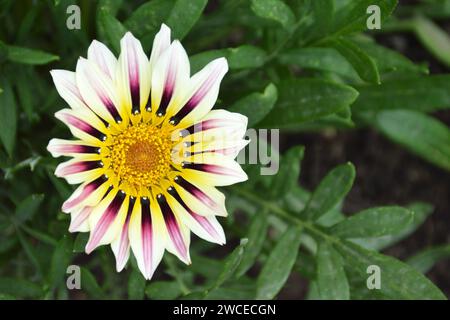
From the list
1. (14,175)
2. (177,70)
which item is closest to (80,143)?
(177,70)

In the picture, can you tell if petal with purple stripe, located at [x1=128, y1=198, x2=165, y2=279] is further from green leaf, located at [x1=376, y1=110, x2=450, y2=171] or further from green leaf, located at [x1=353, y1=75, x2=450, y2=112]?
green leaf, located at [x1=376, y1=110, x2=450, y2=171]

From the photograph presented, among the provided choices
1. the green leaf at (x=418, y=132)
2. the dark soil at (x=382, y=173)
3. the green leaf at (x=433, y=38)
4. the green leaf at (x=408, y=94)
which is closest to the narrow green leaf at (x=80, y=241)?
the green leaf at (x=408, y=94)

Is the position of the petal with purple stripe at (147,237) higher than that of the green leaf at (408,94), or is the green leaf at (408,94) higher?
the green leaf at (408,94)

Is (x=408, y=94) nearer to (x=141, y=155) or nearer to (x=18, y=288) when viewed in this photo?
(x=141, y=155)

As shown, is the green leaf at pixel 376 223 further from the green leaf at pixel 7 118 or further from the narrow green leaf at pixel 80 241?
the green leaf at pixel 7 118

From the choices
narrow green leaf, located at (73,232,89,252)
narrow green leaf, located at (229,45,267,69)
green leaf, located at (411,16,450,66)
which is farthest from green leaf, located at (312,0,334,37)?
green leaf, located at (411,16,450,66)

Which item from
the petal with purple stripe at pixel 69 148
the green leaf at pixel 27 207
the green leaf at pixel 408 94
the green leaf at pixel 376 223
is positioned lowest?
the green leaf at pixel 376 223

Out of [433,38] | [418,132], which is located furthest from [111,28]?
[433,38]
